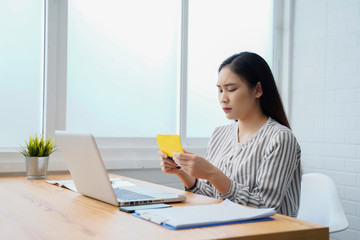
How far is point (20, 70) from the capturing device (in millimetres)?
2596

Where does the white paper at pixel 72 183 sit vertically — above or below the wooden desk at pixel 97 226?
below

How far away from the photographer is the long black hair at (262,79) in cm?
199

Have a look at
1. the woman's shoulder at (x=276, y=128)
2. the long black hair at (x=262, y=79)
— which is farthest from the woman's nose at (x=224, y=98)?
the woman's shoulder at (x=276, y=128)

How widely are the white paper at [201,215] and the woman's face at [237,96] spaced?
72cm

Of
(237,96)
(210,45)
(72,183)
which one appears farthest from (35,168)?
(210,45)

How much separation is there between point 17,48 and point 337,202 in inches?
79.4

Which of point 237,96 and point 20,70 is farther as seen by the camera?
point 20,70

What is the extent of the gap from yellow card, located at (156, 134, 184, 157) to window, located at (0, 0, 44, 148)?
Answer: 1.19m

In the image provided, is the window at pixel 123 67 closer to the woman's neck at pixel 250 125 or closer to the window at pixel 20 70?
the window at pixel 20 70

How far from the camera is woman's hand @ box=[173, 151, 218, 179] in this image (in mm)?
1627

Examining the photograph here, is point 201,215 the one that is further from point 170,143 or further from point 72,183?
point 72,183

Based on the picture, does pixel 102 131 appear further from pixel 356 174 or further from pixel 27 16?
pixel 356 174

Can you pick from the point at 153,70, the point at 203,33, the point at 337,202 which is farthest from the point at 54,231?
the point at 203,33

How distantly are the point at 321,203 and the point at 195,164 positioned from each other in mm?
880
